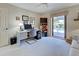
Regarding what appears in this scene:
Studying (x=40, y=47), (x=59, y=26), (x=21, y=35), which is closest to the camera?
(x=59, y=26)

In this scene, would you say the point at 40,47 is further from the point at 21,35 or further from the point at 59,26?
the point at 59,26

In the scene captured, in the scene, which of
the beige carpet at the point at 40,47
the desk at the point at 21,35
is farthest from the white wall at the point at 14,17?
the beige carpet at the point at 40,47

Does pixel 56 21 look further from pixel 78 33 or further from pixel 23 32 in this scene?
pixel 23 32

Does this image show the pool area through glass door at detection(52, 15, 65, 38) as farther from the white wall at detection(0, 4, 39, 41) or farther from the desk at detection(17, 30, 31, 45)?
the desk at detection(17, 30, 31, 45)

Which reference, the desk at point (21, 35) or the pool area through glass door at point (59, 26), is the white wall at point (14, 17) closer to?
the desk at point (21, 35)

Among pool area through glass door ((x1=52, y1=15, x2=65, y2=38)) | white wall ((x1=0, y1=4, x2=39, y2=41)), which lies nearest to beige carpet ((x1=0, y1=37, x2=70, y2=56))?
pool area through glass door ((x1=52, y1=15, x2=65, y2=38))

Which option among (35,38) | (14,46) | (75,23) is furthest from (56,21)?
(14,46)

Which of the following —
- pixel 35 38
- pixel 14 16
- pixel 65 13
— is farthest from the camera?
pixel 35 38

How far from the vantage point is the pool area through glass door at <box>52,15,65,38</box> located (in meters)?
2.20

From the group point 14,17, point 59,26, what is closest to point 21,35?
point 14,17

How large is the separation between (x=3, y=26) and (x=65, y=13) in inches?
57.3

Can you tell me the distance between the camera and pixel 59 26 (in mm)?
2260

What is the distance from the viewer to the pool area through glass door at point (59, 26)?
2.20 meters

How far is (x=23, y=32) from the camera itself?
241cm
